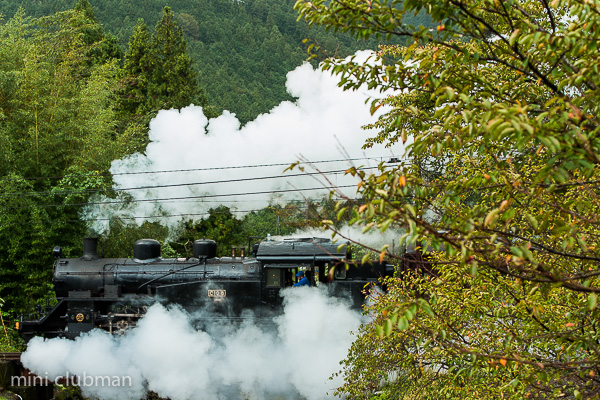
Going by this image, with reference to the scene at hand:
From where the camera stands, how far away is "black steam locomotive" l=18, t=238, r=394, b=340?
13750mm

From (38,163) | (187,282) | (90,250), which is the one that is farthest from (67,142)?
(187,282)

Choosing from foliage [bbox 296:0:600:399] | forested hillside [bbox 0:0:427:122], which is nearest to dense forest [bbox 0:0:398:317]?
foliage [bbox 296:0:600:399]

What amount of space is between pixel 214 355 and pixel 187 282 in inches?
76.2

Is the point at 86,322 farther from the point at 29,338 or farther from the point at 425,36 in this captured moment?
the point at 425,36

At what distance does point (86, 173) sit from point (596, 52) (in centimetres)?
2042

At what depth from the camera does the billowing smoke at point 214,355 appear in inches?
537

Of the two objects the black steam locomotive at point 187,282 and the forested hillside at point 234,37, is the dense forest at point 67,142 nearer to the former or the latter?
the black steam locomotive at point 187,282

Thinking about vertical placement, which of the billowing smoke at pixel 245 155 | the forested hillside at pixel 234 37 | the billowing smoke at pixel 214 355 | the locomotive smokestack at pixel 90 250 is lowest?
the billowing smoke at pixel 214 355

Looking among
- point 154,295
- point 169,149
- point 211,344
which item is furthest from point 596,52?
point 169,149

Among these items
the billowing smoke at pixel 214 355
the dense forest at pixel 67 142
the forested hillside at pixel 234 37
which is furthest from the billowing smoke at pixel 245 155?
the forested hillside at pixel 234 37

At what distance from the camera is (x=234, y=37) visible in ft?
218

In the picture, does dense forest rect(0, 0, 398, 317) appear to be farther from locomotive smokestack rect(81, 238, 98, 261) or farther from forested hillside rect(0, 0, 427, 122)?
forested hillside rect(0, 0, 427, 122)

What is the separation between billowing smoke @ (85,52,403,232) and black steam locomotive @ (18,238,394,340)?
492 centimetres

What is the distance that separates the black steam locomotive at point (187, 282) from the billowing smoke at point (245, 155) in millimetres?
4916
